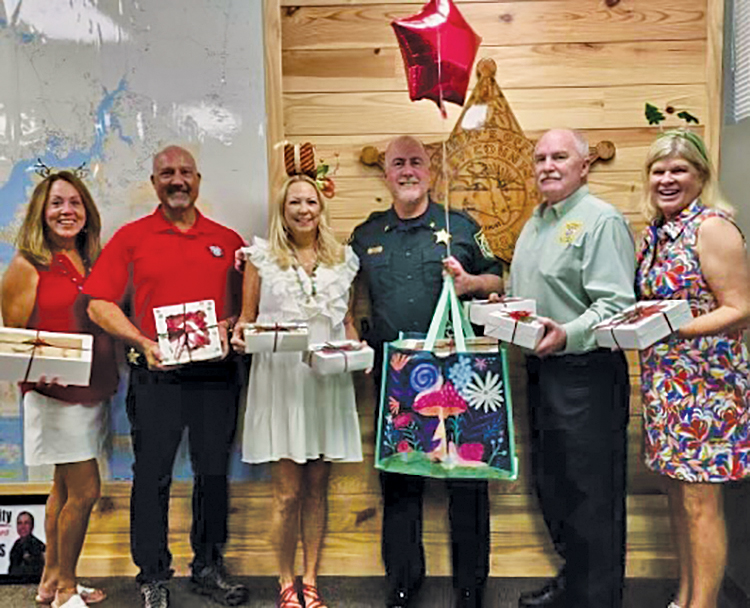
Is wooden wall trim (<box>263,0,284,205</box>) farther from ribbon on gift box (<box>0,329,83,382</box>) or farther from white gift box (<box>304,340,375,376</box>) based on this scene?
ribbon on gift box (<box>0,329,83,382</box>)

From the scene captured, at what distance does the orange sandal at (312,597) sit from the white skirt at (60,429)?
0.77m

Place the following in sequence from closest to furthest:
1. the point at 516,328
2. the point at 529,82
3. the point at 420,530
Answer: the point at 516,328 < the point at 529,82 < the point at 420,530

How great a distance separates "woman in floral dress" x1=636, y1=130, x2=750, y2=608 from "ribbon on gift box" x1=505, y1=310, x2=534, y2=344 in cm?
32

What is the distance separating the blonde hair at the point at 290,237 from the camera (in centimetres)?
224

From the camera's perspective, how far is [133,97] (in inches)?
89.7

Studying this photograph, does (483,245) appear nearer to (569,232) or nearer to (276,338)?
(569,232)

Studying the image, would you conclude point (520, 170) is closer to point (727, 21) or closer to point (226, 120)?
point (727, 21)

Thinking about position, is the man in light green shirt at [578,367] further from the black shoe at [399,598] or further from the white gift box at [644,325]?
the black shoe at [399,598]

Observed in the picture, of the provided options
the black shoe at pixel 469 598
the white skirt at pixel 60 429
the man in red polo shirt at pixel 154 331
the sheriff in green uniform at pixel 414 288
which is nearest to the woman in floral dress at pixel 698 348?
the sheriff in green uniform at pixel 414 288

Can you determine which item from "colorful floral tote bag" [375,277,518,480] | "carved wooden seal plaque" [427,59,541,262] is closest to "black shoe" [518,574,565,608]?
"colorful floral tote bag" [375,277,518,480]

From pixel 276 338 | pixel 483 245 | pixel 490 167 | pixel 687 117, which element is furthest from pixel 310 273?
pixel 687 117

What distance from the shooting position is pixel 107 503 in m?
2.39

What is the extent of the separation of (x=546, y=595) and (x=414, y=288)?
103 centimetres

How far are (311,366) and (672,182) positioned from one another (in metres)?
1.13
